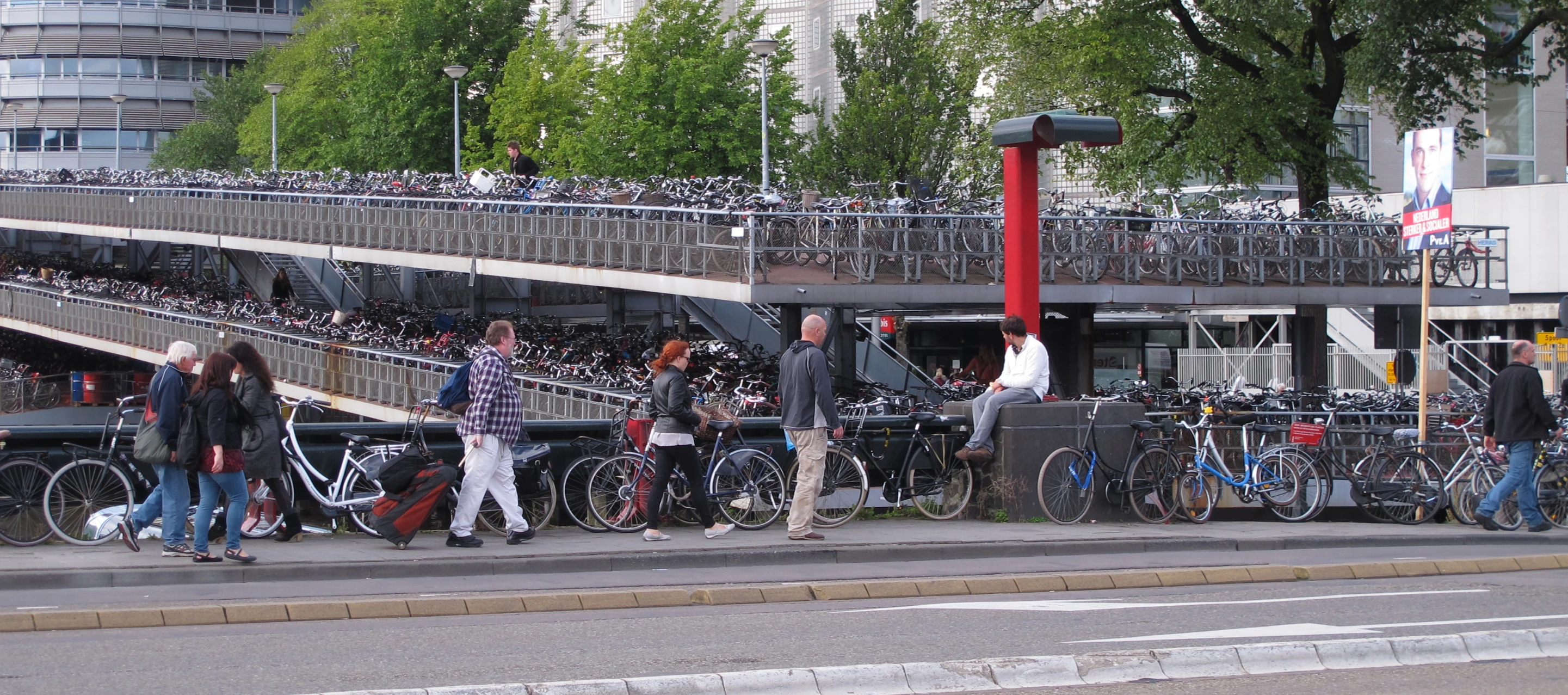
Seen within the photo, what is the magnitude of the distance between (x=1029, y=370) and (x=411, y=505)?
522 cm

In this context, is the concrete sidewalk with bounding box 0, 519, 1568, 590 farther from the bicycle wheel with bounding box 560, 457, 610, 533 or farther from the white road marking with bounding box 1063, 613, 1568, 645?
the white road marking with bounding box 1063, 613, 1568, 645

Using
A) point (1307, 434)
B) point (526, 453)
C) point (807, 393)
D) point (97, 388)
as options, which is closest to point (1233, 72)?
point (1307, 434)

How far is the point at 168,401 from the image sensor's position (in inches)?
420

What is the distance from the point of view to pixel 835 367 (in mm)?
23969

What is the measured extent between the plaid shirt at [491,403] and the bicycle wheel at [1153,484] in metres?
5.26

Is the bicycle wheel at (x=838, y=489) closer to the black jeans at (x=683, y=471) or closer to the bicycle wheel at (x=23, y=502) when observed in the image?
the black jeans at (x=683, y=471)

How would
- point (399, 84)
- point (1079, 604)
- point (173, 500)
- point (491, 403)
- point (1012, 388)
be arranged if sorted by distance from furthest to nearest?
point (399, 84) < point (1012, 388) < point (491, 403) < point (173, 500) < point (1079, 604)

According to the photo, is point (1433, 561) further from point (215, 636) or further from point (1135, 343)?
point (1135, 343)

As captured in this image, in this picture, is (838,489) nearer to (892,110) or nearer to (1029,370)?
(1029,370)

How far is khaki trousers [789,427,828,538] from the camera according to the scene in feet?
38.9

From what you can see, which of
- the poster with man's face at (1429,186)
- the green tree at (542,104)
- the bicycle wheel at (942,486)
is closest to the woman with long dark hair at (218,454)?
the bicycle wheel at (942,486)

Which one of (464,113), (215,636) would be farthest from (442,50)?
(215,636)

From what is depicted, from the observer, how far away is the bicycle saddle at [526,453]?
477 inches

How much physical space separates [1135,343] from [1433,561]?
31.4 metres
